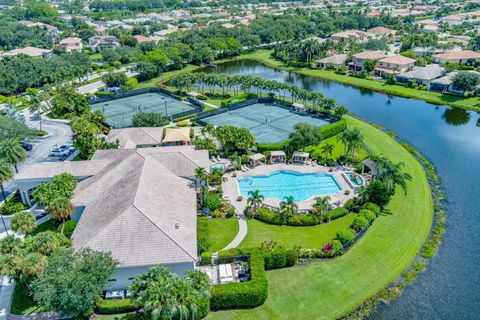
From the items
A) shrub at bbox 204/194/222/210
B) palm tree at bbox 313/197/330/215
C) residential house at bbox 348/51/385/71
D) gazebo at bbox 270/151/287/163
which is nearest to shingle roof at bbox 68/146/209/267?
shrub at bbox 204/194/222/210

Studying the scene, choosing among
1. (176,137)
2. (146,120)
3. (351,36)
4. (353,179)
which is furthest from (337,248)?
(351,36)

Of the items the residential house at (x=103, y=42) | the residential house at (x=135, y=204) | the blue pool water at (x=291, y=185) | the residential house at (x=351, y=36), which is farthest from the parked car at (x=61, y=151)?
the residential house at (x=351, y=36)

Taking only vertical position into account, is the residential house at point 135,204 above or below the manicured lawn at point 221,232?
above

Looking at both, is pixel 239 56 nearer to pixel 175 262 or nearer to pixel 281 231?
pixel 281 231

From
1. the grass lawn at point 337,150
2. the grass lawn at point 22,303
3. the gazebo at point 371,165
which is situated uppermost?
the gazebo at point 371,165

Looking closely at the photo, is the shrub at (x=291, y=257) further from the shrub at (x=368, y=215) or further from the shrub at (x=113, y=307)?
the shrub at (x=113, y=307)

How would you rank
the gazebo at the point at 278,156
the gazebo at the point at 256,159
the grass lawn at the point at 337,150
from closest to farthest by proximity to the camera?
the gazebo at the point at 256,159
the gazebo at the point at 278,156
the grass lawn at the point at 337,150

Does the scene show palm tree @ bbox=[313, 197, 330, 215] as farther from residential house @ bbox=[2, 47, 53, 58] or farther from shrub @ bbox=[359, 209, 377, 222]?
residential house @ bbox=[2, 47, 53, 58]
